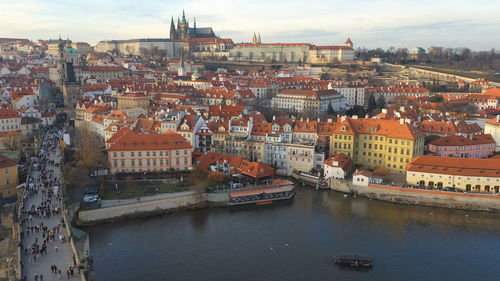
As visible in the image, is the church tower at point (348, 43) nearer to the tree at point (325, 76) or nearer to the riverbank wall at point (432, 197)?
the tree at point (325, 76)

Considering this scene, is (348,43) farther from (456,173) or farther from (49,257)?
(49,257)

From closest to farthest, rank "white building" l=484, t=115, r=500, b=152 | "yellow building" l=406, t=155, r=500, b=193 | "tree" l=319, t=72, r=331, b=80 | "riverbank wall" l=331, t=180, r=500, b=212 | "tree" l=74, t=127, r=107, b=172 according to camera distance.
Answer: "riverbank wall" l=331, t=180, r=500, b=212
"yellow building" l=406, t=155, r=500, b=193
"tree" l=74, t=127, r=107, b=172
"white building" l=484, t=115, r=500, b=152
"tree" l=319, t=72, r=331, b=80

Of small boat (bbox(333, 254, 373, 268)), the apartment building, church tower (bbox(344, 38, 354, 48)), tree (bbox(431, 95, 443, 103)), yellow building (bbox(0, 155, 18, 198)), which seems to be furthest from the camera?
church tower (bbox(344, 38, 354, 48))

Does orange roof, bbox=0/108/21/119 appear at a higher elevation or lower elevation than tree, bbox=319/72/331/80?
lower

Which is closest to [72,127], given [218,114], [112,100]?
[112,100]

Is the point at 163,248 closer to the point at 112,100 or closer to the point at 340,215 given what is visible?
the point at 340,215

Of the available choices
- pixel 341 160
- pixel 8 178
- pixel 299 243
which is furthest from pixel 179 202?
pixel 341 160

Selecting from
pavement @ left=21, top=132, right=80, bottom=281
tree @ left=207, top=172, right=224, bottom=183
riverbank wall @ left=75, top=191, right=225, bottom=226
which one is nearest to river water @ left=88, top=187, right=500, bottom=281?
riverbank wall @ left=75, top=191, right=225, bottom=226

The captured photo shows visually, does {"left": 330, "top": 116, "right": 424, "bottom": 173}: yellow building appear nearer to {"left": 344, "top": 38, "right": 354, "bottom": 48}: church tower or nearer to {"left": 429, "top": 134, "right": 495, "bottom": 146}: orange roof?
{"left": 429, "top": 134, "right": 495, "bottom": 146}: orange roof

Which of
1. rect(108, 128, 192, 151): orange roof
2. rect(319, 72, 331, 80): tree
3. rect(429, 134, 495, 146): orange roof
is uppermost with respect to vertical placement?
rect(319, 72, 331, 80): tree
